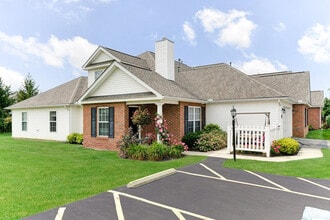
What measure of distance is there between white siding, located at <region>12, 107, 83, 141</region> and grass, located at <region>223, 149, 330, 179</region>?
1373 cm

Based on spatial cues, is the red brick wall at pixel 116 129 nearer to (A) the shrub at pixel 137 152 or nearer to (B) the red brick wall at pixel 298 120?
(A) the shrub at pixel 137 152

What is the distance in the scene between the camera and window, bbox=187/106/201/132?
14.8 meters

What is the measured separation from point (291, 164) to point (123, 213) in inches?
302

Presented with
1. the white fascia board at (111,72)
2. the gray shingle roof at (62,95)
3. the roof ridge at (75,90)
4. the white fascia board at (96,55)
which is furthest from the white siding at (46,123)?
the white fascia board at (111,72)

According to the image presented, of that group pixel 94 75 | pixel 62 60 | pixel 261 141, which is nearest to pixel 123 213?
pixel 261 141

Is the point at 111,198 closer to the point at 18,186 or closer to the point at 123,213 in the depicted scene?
the point at 123,213

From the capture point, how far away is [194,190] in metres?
6.27

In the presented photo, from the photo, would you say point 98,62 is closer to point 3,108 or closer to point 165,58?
point 165,58

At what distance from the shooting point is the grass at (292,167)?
25.9 feet

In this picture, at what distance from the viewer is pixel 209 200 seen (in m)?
5.47

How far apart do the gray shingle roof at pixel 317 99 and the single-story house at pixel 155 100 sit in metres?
8.62

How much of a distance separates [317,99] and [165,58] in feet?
76.7

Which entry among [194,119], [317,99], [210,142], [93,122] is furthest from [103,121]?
[317,99]

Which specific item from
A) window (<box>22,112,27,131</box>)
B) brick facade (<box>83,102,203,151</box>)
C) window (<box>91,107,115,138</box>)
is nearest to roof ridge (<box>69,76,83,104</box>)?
brick facade (<box>83,102,203,151</box>)
